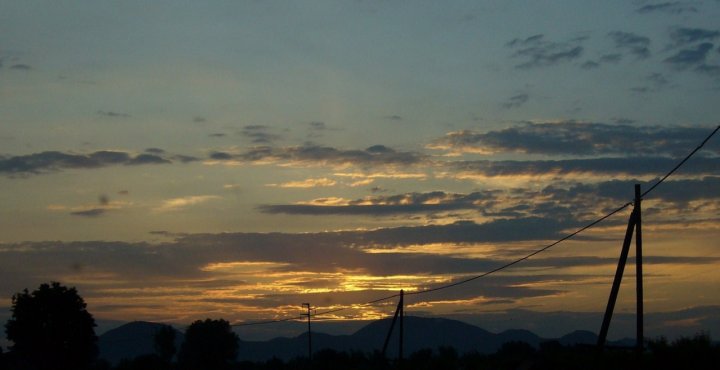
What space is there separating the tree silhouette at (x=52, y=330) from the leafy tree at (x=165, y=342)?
4181 cm

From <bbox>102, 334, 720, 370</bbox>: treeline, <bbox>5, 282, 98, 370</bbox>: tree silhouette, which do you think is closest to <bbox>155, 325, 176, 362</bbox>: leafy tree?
<bbox>5, 282, 98, 370</bbox>: tree silhouette

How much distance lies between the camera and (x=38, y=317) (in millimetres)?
94000

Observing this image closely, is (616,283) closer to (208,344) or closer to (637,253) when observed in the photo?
(637,253)

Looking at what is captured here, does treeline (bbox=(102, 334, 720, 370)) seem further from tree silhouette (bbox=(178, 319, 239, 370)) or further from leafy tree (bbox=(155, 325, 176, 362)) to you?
leafy tree (bbox=(155, 325, 176, 362))

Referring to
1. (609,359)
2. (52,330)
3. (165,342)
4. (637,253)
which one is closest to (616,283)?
(637,253)

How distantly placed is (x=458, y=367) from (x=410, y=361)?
37.1 feet

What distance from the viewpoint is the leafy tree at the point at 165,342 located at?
13800 cm

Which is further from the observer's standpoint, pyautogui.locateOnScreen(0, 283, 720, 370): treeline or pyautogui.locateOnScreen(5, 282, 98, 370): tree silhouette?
pyautogui.locateOnScreen(5, 282, 98, 370): tree silhouette

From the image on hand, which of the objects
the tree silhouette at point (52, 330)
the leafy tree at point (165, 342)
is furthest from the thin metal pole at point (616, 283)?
the leafy tree at point (165, 342)

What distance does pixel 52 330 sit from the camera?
93.4 meters

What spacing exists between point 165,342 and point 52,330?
47.5 m

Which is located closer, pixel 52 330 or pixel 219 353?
pixel 52 330

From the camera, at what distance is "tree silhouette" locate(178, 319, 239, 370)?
13275 centimetres

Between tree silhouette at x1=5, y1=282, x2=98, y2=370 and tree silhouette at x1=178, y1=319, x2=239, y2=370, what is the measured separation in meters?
36.8
